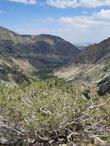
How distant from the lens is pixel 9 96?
3162 cm

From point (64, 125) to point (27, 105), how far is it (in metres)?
3.86

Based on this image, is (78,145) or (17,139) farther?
(17,139)

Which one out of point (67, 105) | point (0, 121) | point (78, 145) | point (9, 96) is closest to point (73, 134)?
point (78, 145)

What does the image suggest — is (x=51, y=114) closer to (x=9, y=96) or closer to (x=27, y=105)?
(x=27, y=105)

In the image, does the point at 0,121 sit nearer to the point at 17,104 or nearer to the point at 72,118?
the point at 17,104

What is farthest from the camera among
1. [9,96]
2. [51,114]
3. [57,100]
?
[9,96]

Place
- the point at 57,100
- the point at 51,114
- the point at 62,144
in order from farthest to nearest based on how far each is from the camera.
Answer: the point at 57,100 < the point at 51,114 < the point at 62,144

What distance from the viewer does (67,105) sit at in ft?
90.1

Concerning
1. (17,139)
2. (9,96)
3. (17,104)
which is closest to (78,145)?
(17,139)

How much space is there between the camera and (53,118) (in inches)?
1006

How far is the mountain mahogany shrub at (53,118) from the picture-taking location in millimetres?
25422

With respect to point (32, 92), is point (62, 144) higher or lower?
lower

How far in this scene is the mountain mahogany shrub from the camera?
83.4 feet

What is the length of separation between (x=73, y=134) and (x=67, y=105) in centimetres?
273
